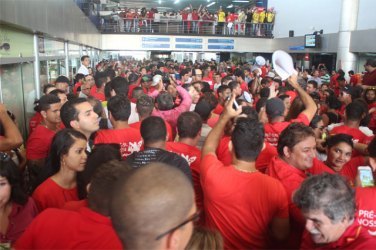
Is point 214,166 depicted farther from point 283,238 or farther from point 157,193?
point 157,193

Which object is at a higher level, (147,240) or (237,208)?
(147,240)

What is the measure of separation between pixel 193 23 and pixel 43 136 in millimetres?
19336

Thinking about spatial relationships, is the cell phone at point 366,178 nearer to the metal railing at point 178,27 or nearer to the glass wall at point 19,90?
the glass wall at point 19,90

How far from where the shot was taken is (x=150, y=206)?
1.35 meters

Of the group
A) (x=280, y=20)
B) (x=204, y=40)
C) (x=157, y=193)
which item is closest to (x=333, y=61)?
(x=280, y=20)

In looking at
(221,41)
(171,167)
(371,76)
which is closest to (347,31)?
(371,76)

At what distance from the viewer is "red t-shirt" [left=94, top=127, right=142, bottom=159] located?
3.61 meters

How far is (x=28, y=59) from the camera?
615 centimetres

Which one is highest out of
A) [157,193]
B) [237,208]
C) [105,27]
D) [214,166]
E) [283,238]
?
[105,27]

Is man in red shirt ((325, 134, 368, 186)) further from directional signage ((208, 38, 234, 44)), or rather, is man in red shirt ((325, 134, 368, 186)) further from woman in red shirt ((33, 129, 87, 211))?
directional signage ((208, 38, 234, 44))

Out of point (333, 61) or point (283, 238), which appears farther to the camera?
point (333, 61)

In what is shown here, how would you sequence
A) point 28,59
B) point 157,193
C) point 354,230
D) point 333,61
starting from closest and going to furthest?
point 157,193, point 354,230, point 28,59, point 333,61

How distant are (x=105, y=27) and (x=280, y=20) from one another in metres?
10.3

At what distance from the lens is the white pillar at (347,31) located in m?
14.0
